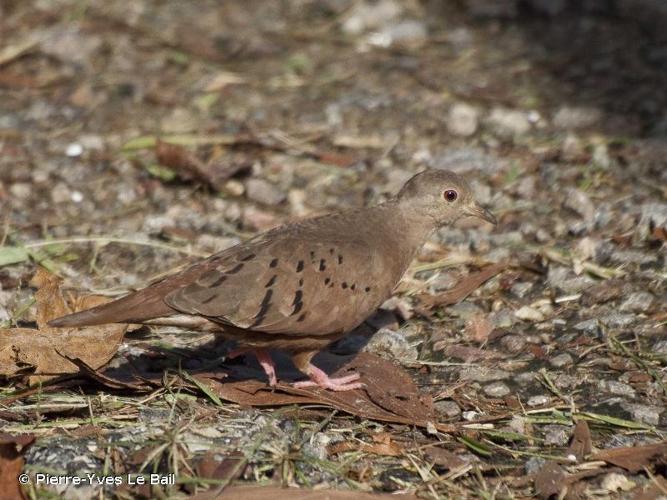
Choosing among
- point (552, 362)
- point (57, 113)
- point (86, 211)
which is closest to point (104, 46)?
point (57, 113)

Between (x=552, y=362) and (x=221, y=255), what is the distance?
1.69 meters

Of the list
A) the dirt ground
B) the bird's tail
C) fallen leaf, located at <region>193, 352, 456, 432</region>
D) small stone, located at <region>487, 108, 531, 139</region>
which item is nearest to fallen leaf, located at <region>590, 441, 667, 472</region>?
the dirt ground

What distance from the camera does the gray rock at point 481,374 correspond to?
17.5ft

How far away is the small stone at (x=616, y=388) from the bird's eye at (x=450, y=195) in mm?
1255

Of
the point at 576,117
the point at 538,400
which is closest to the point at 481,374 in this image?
the point at 538,400

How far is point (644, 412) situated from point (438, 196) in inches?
62.2

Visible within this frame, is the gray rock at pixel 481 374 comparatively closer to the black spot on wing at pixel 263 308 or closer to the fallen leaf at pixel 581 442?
the fallen leaf at pixel 581 442

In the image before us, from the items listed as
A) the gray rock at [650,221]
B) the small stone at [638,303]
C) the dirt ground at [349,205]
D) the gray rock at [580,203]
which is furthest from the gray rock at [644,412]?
the gray rock at [580,203]

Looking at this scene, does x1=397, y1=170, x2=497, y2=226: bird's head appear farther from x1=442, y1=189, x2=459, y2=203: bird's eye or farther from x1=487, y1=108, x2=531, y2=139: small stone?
x1=487, y1=108, x2=531, y2=139: small stone

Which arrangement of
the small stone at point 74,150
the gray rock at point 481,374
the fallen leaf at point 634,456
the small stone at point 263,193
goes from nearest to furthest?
the fallen leaf at point 634,456, the gray rock at point 481,374, the small stone at point 263,193, the small stone at point 74,150

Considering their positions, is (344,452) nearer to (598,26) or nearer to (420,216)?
(420,216)

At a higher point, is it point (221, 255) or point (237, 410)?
point (221, 255)


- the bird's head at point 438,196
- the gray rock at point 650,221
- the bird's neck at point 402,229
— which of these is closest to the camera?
the bird's neck at point 402,229

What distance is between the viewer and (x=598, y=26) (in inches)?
370
